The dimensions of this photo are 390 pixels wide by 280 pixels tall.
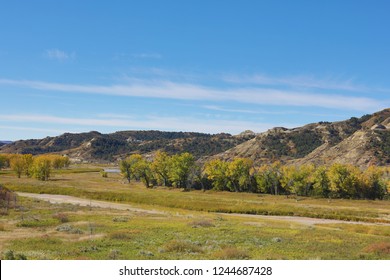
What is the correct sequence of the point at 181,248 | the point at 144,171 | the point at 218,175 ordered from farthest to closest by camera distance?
the point at 144,171, the point at 218,175, the point at 181,248

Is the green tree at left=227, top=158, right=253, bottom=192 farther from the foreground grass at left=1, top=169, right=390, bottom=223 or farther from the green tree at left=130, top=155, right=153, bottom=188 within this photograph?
the green tree at left=130, top=155, right=153, bottom=188

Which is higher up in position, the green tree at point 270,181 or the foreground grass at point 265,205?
the green tree at point 270,181

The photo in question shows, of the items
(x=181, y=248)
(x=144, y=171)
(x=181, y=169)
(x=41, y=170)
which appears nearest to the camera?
(x=181, y=248)

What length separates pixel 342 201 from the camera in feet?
337

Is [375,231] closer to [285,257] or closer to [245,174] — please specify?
[285,257]

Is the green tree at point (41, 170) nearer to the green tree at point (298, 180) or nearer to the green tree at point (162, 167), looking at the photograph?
the green tree at point (162, 167)

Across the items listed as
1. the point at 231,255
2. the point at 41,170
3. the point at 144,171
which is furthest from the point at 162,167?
the point at 231,255

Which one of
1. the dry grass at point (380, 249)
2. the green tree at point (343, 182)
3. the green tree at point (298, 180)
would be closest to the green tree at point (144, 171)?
the green tree at point (298, 180)

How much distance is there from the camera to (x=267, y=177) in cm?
12206

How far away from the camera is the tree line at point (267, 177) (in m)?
110

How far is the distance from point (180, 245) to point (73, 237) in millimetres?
12714

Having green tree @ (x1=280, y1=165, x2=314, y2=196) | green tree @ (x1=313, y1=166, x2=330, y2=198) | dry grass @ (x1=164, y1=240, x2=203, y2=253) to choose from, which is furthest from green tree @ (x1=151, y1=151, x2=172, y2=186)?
dry grass @ (x1=164, y1=240, x2=203, y2=253)

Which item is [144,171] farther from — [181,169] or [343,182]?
[343,182]
